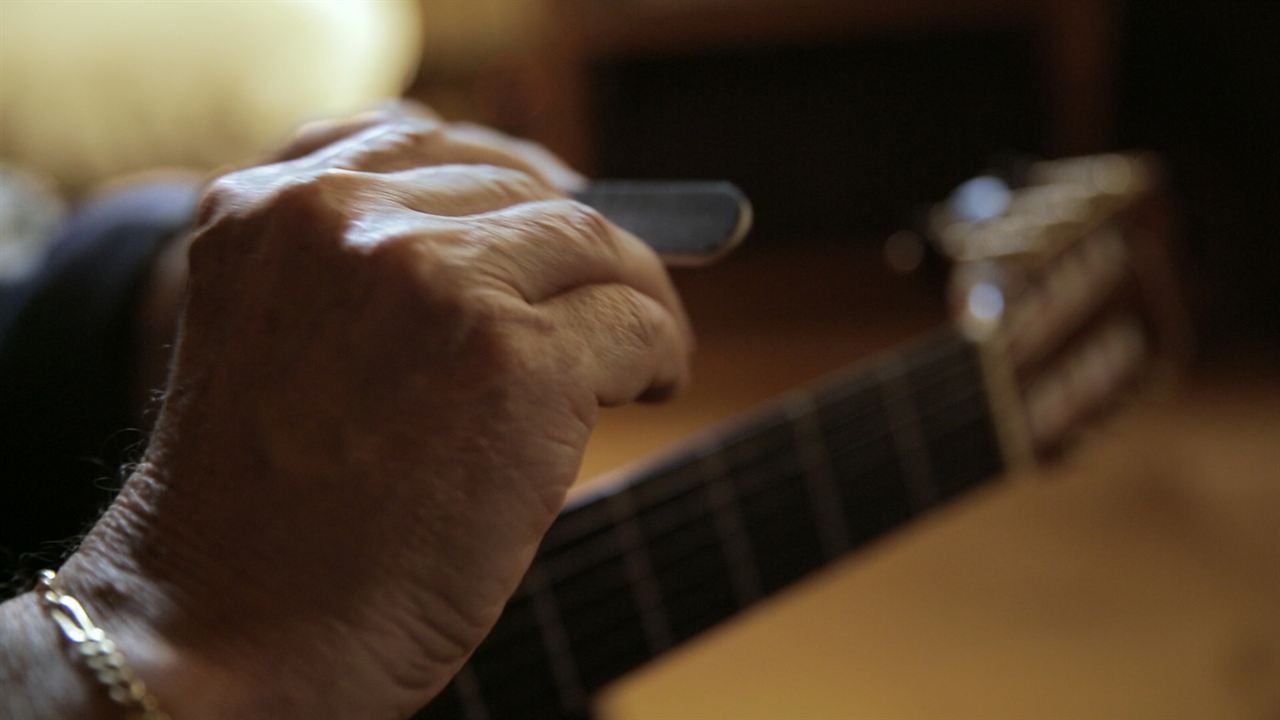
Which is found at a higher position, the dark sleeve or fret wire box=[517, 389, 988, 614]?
the dark sleeve

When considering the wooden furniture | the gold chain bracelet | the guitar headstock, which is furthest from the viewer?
the wooden furniture

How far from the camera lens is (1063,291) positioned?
0.61m

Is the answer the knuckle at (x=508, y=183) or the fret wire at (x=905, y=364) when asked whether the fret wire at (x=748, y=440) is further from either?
the knuckle at (x=508, y=183)

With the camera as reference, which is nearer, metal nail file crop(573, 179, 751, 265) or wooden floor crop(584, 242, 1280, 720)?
metal nail file crop(573, 179, 751, 265)

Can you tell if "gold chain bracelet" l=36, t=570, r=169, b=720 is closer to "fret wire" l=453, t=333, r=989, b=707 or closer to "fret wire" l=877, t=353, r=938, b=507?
"fret wire" l=453, t=333, r=989, b=707

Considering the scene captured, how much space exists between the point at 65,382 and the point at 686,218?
0.34 metres

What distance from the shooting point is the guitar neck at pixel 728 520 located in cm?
43

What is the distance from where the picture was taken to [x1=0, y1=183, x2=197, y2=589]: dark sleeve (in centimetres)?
52

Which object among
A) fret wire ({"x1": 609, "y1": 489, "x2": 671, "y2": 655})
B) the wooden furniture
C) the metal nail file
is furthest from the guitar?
the wooden furniture

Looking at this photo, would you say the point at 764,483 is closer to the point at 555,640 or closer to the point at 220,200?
the point at 555,640

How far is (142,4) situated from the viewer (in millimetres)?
1187

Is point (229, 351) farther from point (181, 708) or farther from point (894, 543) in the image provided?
point (894, 543)

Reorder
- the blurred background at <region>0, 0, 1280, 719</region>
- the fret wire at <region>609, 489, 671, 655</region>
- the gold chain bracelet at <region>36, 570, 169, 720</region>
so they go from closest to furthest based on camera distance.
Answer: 1. the gold chain bracelet at <region>36, 570, 169, 720</region>
2. the fret wire at <region>609, 489, 671, 655</region>
3. the blurred background at <region>0, 0, 1280, 719</region>

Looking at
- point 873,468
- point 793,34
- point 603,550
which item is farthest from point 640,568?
point 793,34
